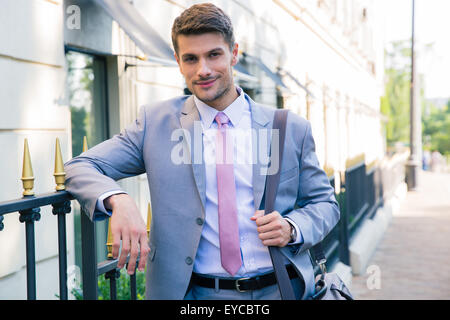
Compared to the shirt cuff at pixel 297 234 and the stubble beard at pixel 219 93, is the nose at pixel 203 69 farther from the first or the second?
the shirt cuff at pixel 297 234

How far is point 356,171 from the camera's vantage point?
414 inches

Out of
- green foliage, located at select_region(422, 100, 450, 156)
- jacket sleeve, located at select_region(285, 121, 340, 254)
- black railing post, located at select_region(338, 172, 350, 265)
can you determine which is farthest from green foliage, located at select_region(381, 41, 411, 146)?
jacket sleeve, located at select_region(285, 121, 340, 254)

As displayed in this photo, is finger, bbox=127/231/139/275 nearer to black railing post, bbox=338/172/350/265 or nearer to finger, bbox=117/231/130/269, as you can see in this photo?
finger, bbox=117/231/130/269

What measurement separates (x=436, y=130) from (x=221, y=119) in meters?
77.9

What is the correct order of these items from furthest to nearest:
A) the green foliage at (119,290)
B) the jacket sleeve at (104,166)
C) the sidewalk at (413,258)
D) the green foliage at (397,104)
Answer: the green foliage at (397,104) → the sidewalk at (413,258) → the green foliage at (119,290) → the jacket sleeve at (104,166)

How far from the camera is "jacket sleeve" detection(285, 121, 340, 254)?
2.14 meters

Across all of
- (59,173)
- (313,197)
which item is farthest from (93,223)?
(313,197)

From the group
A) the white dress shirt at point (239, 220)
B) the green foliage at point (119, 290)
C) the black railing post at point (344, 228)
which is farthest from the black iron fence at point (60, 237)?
the black railing post at point (344, 228)

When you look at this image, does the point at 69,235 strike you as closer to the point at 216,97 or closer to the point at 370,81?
the point at 216,97

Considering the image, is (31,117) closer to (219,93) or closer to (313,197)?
(219,93)

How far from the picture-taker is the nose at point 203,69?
2143 millimetres

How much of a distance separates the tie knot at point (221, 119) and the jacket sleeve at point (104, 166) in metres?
0.32
